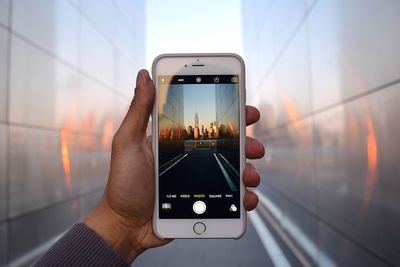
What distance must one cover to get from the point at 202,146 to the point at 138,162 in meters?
0.38

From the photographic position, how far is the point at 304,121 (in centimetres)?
700

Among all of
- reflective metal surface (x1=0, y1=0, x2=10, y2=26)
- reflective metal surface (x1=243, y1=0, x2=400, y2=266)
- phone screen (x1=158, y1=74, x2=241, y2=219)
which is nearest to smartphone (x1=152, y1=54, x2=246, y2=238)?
phone screen (x1=158, y1=74, x2=241, y2=219)

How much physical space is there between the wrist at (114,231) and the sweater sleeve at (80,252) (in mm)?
190

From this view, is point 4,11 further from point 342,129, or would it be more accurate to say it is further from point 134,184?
point 342,129

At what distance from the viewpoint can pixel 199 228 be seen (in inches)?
84.6

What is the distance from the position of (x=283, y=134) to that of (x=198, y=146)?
25.8 ft

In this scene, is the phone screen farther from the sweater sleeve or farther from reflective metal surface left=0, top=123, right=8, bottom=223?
reflective metal surface left=0, top=123, right=8, bottom=223

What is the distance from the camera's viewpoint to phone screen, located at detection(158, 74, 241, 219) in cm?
219

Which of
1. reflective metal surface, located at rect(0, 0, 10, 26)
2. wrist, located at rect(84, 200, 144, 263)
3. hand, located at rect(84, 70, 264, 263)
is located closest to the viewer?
wrist, located at rect(84, 200, 144, 263)

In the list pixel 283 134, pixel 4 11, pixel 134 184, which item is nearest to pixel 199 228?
pixel 134 184

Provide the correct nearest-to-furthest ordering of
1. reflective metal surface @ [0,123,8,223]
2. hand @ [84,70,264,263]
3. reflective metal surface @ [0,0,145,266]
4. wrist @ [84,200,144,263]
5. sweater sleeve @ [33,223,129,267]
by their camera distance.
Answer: sweater sleeve @ [33,223,129,267] → wrist @ [84,200,144,263] → hand @ [84,70,264,263] → reflective metal surface @ [0,123,8,223] → reflective metal surface @ [0,0,145,266]

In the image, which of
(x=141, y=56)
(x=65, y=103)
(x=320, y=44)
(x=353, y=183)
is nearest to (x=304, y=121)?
(x=320, y=44)

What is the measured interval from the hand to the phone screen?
90 mm

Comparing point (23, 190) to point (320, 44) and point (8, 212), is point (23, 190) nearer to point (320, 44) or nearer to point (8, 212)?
point (8, 212)
